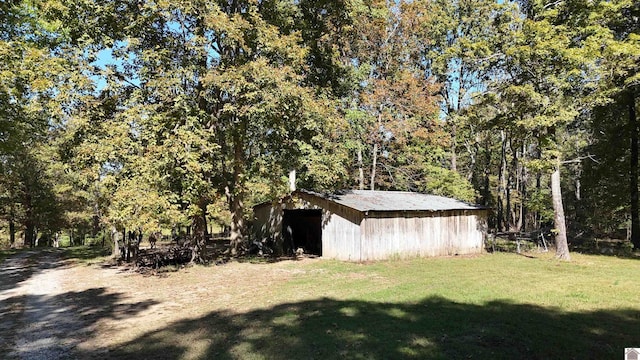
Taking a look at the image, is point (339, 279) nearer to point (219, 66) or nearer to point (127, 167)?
point (127, 167)

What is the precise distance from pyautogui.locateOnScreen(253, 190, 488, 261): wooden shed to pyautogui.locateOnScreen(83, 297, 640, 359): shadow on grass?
367 inches

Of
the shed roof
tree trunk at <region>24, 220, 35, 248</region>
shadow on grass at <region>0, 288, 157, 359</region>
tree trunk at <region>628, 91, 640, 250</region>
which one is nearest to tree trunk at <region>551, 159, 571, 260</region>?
the shed roof

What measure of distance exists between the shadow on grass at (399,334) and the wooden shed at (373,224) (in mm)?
9331

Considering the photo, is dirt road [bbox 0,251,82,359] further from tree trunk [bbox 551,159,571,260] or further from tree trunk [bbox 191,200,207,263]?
tree trunk [bbox 551,159,571,260]

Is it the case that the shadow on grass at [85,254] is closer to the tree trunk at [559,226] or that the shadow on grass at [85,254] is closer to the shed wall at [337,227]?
the shed wall at [337,227]

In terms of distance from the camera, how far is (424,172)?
31828 millimetres

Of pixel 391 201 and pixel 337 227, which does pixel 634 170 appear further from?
pixel 337 227

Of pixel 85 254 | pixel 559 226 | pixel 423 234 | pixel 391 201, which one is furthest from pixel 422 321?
pixel 85 254

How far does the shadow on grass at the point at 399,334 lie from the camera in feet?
20.7

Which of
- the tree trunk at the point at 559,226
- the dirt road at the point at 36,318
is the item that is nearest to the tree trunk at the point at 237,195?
the dirt road at the point at 36,318

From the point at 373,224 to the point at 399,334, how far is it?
11.7m

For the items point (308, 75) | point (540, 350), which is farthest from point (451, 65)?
point (540, 350)

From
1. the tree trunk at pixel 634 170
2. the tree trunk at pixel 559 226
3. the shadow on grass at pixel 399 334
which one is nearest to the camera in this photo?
the shadow on grass at pixel 399 334

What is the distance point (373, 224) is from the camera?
738 inches
